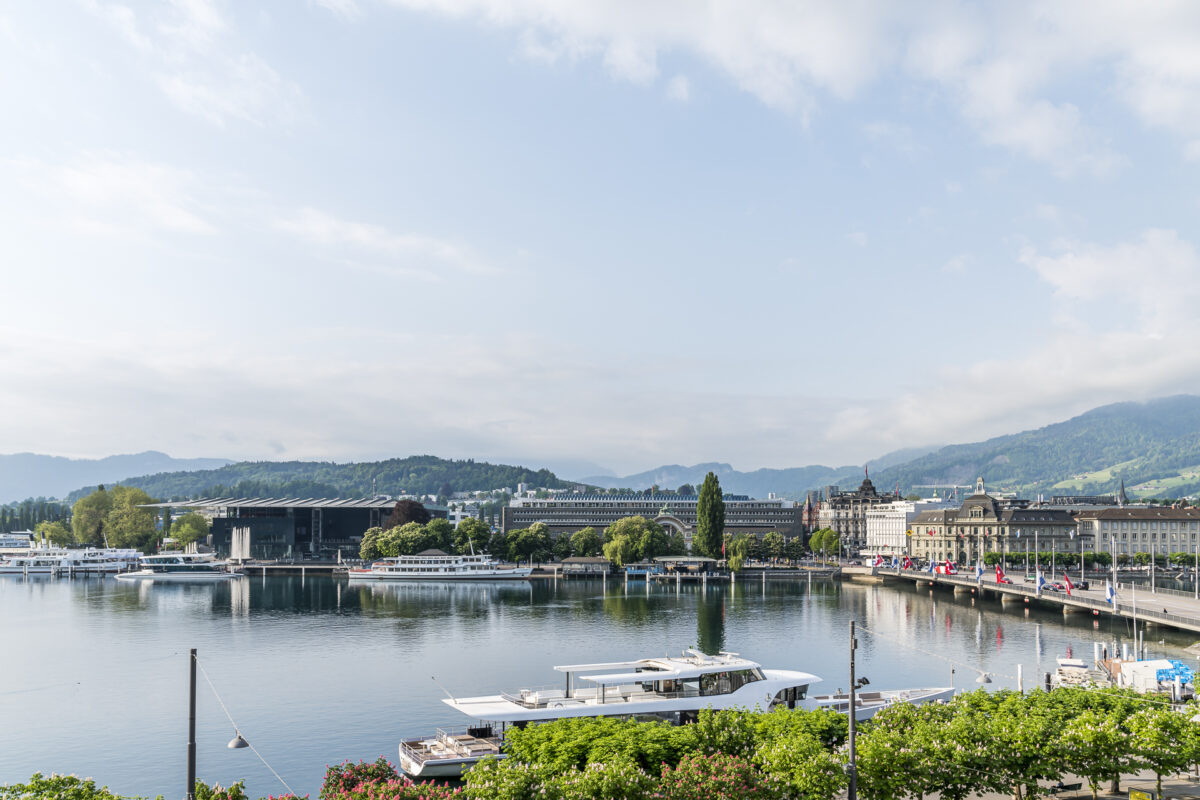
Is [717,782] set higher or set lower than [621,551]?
higher

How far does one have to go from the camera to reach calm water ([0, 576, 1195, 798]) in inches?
2135

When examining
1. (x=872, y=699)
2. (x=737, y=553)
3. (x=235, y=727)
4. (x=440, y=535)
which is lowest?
(x=737, y=553)

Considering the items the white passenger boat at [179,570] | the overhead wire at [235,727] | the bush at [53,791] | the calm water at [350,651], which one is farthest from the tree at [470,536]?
the bush at [53,791]

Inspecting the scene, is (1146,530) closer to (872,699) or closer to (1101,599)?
(1101,599)

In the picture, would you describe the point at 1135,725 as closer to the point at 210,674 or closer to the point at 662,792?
the point at 662,792

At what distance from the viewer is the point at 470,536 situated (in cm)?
19450

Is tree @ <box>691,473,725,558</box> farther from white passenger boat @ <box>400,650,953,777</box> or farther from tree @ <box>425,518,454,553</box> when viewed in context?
white passenger boat @ <box>400,650,953,777</box>

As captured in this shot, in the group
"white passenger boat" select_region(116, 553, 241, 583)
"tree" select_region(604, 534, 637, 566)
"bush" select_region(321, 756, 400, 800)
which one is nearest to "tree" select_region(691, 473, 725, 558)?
"tree" select_region(604, 534, 637, 566)

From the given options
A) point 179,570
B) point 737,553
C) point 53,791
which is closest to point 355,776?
point 53,791

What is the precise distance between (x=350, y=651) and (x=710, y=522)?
116245mm

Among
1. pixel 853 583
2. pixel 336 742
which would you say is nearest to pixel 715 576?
pixel 853 583

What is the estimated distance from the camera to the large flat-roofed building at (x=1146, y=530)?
182m

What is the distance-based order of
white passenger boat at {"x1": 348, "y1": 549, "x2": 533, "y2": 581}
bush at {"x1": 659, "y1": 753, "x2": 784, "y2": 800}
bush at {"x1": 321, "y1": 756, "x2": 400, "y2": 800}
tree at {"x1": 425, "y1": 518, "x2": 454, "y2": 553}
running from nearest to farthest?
bush at {"x1": 659, "y1": 753, "x2": 784, "y2": 800}
bush at {"x1": 321, "y1": 756, "x2": 400, "y2": 800}
white passenger boat at {"x1": 348, "y1": 549, "x2": 533, "y2": 581}
tree at {"x1": 425, "y1": 518, "x2": 454, "y2": 553}

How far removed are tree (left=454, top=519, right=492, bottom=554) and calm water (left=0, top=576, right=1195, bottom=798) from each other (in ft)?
131
